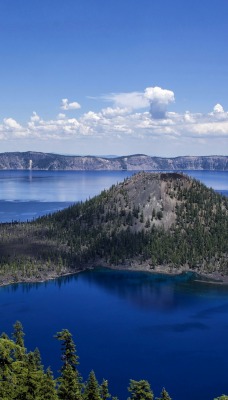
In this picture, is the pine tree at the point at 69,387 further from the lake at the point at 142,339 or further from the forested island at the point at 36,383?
the lake at the point at 142,339

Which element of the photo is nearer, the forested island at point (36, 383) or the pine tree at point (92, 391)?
the forested island at point (36, 383)

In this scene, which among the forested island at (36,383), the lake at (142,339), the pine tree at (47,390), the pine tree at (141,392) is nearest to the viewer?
the forested island at (36,383)

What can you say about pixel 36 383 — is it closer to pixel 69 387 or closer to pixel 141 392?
pixel 69 387

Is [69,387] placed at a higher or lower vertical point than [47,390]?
lower

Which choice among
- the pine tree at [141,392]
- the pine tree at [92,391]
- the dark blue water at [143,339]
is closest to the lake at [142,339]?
the dark blue water at [143,339]

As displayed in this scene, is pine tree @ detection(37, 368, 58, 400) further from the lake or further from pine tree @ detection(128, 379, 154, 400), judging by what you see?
the lake

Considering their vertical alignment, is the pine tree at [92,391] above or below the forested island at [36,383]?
below

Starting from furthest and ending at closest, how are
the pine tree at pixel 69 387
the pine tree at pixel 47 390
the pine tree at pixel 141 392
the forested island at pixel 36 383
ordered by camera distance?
1. the pine tree at pixel 69 387
2. the pine tree at pixel 141 392
3. the pine tree at pixel 47 390
4. the forested island at pixel 36 383

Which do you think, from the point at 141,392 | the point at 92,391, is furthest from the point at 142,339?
the point at 141,392

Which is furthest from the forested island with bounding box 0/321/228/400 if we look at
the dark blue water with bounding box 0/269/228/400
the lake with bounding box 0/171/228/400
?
the lake with bounding box 0/171/228/400
